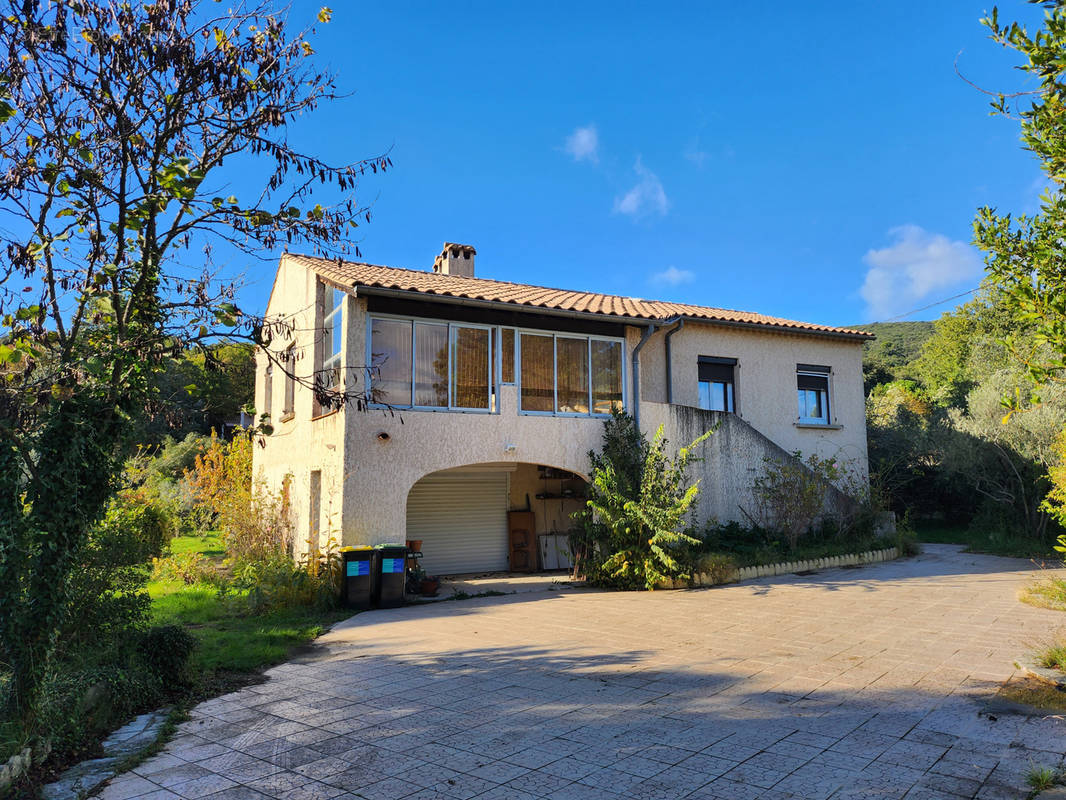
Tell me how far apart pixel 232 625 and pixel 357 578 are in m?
1.86

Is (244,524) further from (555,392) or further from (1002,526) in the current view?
(1002,526)

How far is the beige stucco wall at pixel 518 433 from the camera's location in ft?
36.7

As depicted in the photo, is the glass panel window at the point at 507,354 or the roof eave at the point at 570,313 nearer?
the roof eave at the point at 570,313

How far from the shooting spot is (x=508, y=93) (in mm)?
10852

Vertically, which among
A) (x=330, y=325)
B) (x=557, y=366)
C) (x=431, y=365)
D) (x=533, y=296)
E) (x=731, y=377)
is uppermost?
(x=533, y=296)

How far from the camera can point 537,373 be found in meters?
13.1

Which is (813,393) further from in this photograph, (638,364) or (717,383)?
(638,364)

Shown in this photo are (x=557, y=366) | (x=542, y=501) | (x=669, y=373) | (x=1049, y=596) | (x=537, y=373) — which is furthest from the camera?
(x=542, y=501)

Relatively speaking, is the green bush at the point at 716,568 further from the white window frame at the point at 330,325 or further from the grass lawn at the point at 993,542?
the grass lawn at the point at 993,542

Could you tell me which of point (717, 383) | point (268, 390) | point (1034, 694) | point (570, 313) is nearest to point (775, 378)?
point (717, 383)

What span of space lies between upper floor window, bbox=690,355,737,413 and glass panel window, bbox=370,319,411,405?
7.35 meters

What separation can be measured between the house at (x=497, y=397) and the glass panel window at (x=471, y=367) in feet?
0.10

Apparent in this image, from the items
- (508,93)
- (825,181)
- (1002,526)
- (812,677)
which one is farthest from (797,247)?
(812,677)

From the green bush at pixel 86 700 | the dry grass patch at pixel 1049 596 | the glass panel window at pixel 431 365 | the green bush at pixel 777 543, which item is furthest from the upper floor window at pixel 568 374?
the green bush at pixel 86 700
